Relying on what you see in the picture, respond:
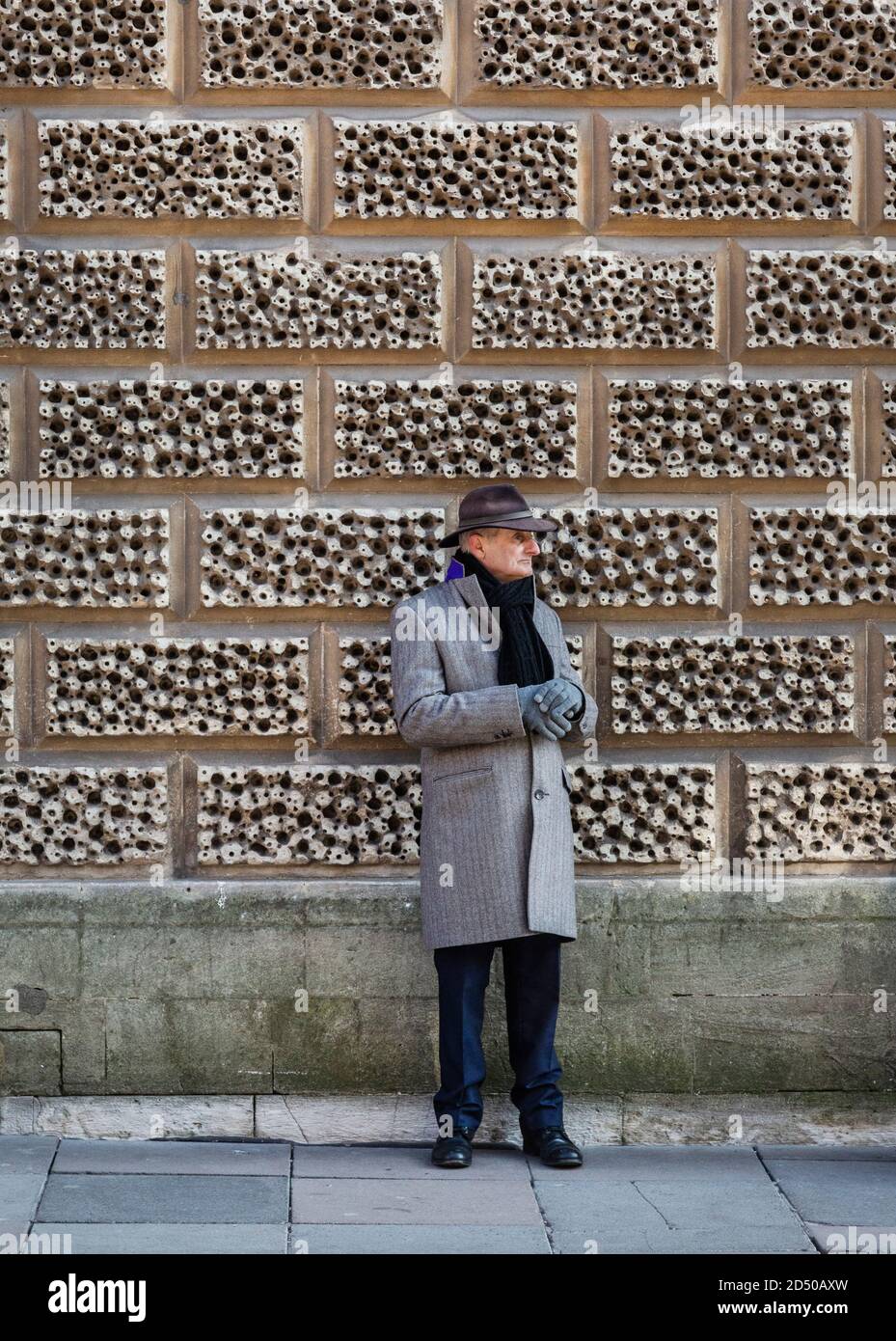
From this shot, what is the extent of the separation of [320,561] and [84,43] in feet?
6.26

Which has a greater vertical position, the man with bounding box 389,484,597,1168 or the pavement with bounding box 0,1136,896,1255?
the man with bounding box 389,484,597,1168

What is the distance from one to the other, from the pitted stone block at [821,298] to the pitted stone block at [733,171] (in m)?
0.16

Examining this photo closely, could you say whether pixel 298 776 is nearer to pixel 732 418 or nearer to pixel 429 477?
pixel 429 477

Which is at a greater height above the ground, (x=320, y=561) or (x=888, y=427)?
(x=888, y=427)

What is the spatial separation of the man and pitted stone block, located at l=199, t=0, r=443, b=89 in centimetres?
157

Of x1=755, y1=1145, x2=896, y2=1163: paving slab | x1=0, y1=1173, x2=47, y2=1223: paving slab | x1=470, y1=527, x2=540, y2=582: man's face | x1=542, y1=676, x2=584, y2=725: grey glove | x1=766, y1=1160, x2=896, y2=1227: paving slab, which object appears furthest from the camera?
x1=755, y1=1145, x2=896, y2=1163: paving slab

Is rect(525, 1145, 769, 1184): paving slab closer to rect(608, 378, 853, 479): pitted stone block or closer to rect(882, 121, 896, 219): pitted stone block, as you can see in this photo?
rect(608, 378, 853, 479): pitted stone block

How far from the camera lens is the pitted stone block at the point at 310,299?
19.0ft

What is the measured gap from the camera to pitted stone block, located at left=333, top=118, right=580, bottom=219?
19.0 feet

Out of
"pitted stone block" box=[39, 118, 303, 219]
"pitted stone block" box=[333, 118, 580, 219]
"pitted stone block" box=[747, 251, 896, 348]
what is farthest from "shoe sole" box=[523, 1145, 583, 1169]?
"pitted stone block" box=[39, 118, 303, 219]

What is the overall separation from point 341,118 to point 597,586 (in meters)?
1.79

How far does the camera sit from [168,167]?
579 cm

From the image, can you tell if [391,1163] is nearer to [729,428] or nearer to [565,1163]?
[565,1163]

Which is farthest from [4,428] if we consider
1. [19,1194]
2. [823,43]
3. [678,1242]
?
[678,1242]
